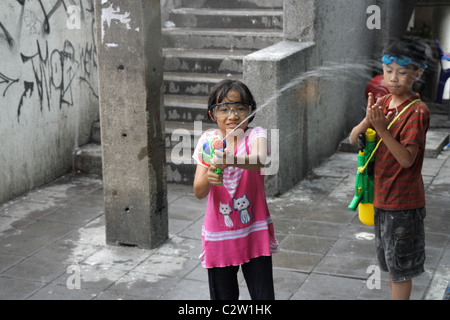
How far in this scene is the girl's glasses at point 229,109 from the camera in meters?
3.92

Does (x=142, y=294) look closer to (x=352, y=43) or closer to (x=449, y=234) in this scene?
(x=449, y=234)

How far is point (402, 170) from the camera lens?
4289 mm

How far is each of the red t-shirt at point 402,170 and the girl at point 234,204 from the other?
827 millimetres

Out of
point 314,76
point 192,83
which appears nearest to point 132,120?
point 314,76

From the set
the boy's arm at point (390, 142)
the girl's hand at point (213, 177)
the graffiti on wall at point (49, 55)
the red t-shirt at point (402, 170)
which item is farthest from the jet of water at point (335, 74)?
the girl's hand at point (213, 177)

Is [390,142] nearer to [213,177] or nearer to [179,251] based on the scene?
[213,177]

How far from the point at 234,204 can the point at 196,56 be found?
6170 mm

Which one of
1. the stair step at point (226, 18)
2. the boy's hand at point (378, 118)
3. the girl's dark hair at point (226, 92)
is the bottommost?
the boy's hand at point (378, 118)

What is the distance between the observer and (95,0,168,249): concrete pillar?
5.91 m

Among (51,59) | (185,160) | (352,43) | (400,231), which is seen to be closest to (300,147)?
(185,160)

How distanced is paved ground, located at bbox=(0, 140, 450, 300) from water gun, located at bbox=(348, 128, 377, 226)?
97cm

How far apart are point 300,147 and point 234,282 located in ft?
14.7

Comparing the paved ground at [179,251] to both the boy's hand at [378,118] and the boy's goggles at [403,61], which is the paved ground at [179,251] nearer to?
the boy's hand at [378,118]
